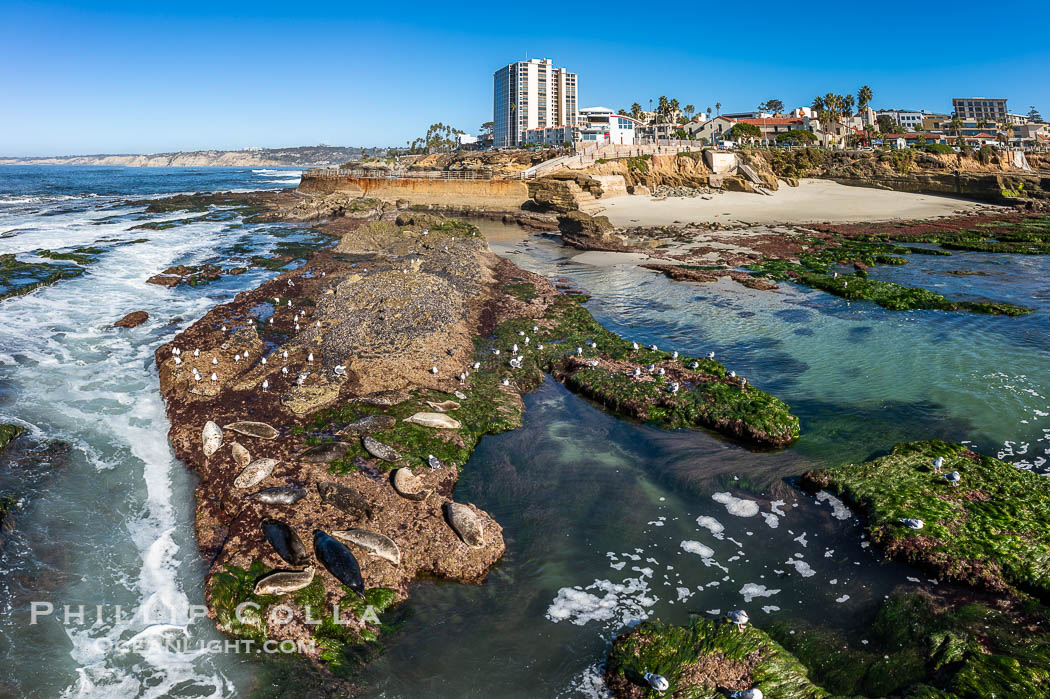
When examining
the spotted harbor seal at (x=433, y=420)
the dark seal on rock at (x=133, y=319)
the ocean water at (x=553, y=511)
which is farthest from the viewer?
the dark seal on rock at (x=133, y=319)

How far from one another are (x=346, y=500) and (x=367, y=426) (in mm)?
2129

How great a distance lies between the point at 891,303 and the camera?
2070 centimetres

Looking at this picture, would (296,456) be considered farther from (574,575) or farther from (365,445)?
(574,575)

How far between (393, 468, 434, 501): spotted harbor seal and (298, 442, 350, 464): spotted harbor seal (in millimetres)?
1071

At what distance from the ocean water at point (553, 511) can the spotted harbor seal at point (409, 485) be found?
0.83 meters

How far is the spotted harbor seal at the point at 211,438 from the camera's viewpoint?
9461 millimetres

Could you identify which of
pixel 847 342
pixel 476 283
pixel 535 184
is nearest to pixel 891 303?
pixel 847 342

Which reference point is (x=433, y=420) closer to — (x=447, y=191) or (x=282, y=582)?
(x=282, y=582)

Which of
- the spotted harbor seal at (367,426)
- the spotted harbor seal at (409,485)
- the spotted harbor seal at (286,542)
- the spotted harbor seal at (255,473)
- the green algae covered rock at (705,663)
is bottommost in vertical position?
the green algae covered rock at (705,663)

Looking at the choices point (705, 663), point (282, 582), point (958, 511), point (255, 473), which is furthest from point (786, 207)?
point (282, 582)

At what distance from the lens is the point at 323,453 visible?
9.08 meters

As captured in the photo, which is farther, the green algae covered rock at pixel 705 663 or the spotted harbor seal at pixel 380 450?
the spotted harbor seal at pixel 380 450

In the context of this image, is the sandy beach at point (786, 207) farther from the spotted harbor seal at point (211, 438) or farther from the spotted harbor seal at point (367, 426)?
the spotted harbor seal at point (211, 438)

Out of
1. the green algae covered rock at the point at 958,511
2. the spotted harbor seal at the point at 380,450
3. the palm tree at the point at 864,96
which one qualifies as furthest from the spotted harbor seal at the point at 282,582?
the palm tree at the point at 864,96
